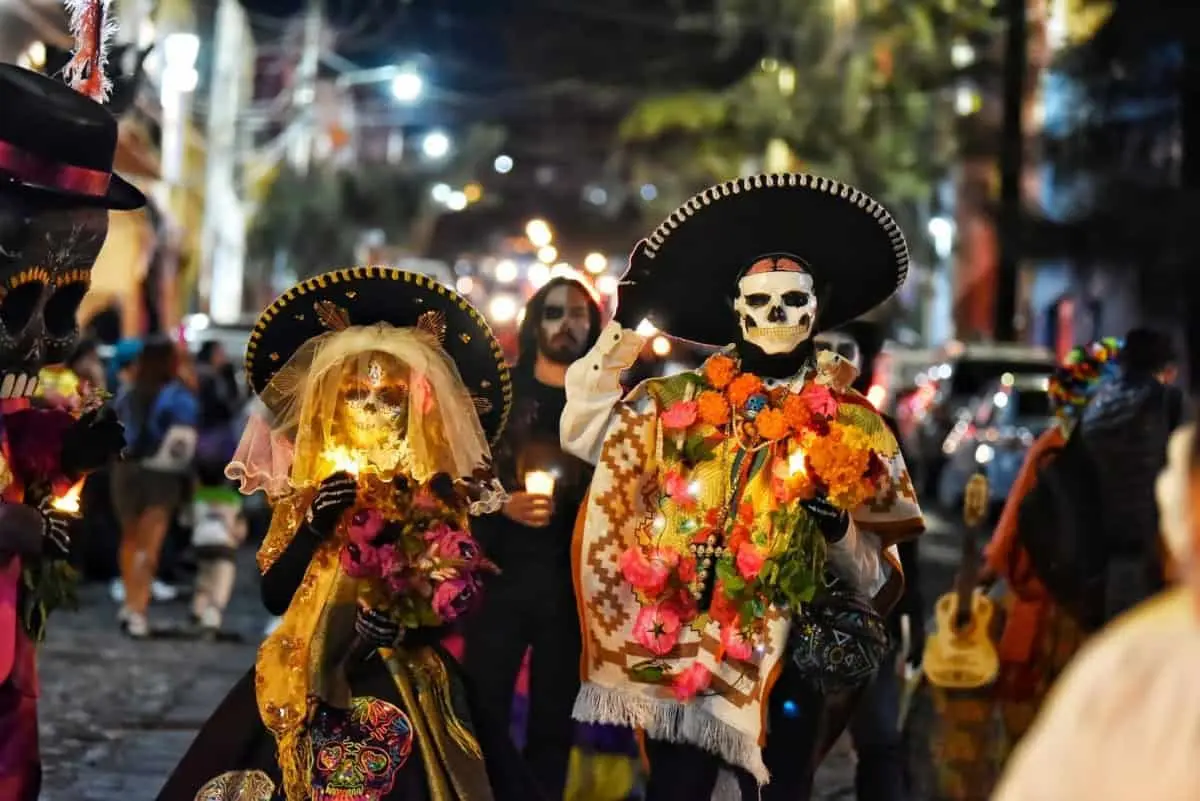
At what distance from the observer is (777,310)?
6.11 meters

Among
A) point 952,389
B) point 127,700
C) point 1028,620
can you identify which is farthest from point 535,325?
point 952,389

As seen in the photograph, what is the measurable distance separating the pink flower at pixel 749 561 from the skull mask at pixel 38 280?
94.3 inches

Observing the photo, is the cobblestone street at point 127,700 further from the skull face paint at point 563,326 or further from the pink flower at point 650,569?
the pink flower at point 650,569

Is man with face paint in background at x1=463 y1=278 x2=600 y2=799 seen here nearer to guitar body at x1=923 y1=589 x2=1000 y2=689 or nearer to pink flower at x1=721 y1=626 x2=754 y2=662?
pink flower at x1=721 y1=626 x2=754 y2=662

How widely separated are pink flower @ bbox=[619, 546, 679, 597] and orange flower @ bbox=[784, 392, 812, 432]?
56 centimetres

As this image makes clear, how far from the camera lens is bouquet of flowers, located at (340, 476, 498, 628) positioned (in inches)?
214

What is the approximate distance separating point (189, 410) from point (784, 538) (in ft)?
24.9

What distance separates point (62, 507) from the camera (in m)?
6.27

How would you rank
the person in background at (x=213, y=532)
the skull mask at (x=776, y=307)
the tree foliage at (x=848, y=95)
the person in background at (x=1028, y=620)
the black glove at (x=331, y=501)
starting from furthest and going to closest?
the tree foliage at (x=848, y=95) < the person in background at (x=213, y=532) < the person in background at (x=1028, y=620) < the skull mask at (x=776, y=307) < the black glove at (x=331, y=501)

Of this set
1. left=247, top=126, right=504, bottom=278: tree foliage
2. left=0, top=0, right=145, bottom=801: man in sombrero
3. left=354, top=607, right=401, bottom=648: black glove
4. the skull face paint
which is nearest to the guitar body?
the skull face paint

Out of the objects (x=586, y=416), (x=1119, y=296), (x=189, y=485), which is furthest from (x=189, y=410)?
(x=1119, y=296)

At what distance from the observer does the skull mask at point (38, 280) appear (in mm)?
6035

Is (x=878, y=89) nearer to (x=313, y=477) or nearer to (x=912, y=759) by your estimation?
(x=912, y=759)

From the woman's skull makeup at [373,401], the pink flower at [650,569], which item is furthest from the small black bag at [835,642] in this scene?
the woman's skull makeup at [373,401]
